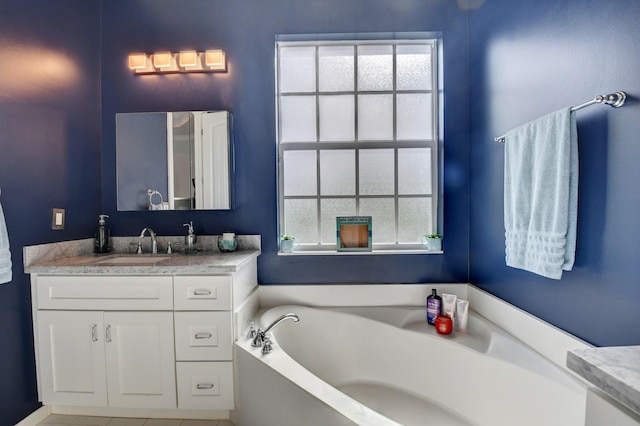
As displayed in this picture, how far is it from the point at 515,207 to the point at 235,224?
1.71 metres

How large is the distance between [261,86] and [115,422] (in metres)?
2.24

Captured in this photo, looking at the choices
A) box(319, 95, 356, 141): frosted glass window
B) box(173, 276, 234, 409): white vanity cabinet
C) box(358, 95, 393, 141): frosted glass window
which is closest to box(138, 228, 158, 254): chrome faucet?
box(173, 276, 234, 409): white vanity cabinet

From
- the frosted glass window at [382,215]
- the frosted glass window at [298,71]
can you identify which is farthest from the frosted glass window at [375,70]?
the frosted glass window at [382,215]

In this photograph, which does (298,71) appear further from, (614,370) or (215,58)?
(614,370)

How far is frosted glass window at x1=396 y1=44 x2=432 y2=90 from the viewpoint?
7.02 ft

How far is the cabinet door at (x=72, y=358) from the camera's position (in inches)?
60.6

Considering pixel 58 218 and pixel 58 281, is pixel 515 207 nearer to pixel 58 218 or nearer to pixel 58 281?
pixel 58 281

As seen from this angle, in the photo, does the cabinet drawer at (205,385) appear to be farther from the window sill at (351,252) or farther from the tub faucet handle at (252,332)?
the window sill at (351,252)

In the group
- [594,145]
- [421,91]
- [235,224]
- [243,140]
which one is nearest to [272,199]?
[235,224]

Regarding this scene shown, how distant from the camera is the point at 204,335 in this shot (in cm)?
151

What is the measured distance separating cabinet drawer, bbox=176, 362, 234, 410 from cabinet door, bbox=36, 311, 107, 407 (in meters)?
0.44

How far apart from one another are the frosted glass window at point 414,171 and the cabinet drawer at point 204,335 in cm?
151

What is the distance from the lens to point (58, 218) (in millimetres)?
1763

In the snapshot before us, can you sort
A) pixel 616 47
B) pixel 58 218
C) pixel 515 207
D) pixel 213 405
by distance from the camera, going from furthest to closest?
pixel 58 218, pixel 213 405, pixel 515 207, pixel 616 47
